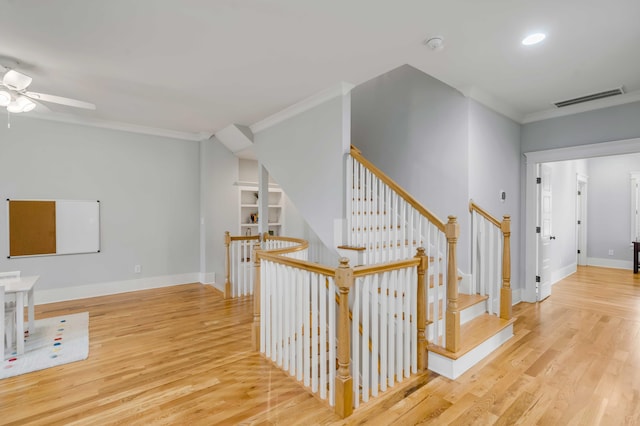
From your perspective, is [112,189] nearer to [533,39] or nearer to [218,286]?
[218,286]

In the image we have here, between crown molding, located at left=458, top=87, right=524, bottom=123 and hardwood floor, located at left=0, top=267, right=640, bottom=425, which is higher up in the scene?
crown molding, located at left=458, top=87, right=524, bottom=123

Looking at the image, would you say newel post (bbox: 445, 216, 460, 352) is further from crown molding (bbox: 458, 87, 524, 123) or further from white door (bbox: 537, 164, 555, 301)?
white door (bbox: 537, 164, 555, 301)

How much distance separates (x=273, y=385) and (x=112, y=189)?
4.50 m

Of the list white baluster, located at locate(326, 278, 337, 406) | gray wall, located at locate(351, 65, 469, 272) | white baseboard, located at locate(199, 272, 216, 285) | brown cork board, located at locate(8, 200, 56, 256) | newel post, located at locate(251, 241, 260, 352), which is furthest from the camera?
white baseboard, located at locate(199, 272, 216, 285)

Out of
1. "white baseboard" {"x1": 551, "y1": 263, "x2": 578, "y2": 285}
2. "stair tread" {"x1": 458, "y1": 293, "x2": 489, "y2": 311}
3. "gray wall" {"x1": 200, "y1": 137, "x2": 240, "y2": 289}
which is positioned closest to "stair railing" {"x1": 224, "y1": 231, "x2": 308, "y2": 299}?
"gray wall" {"x1": 200, "y1": 137, "x2": 240, "y2": 289}

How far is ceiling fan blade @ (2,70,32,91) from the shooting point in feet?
8.96

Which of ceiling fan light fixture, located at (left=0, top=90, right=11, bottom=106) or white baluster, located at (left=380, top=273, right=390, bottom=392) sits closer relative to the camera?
white baluster, located at (left=380, top=273, right=390, bottom=392)

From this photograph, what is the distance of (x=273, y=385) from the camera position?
257 centimetres

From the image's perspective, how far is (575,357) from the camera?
Answer: 2.98 m

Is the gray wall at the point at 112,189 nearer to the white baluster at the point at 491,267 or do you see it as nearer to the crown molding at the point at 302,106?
the crown molding at the point at 302,106

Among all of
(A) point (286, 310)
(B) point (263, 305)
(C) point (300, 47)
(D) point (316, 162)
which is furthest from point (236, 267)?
(C) point (300, 47)

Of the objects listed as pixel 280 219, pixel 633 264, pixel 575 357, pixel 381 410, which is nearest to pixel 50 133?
pixel 280 219

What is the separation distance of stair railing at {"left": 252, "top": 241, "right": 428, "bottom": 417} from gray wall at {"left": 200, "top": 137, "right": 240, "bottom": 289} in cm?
323

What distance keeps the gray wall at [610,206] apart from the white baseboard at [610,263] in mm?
48
